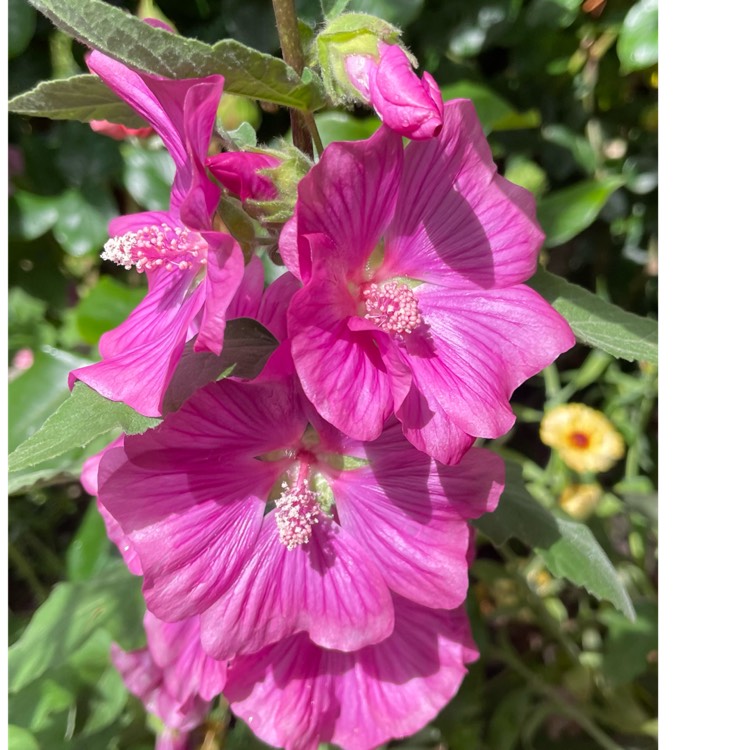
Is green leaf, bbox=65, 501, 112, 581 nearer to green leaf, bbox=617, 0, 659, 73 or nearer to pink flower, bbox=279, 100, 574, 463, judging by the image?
pink flower, bbox=279, 100, 574, 463

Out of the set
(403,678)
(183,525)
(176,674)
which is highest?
(183,525)

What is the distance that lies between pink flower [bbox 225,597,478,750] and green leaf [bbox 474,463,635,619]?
0.11 meters

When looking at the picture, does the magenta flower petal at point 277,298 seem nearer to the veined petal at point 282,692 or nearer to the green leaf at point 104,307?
the veined petal at point 282,692

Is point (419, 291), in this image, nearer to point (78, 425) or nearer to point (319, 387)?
point (319, 387)

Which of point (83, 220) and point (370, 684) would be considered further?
A: point (83, 220)

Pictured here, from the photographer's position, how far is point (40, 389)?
1149mm

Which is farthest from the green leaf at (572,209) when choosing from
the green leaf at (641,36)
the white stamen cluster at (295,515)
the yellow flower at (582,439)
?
the white stamen cluster at (295,515)

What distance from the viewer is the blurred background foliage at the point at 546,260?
3.20 feet

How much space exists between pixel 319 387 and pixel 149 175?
2.74 feet

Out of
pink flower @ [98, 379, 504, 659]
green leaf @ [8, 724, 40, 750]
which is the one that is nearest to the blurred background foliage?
green leaf @ [8, 724, 40, 750]

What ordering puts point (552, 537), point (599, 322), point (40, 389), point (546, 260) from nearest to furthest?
point (599, 322) < point (552, 537) < point (40, 389) < point (546, 260)

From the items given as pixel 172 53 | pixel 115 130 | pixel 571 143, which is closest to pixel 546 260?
pixel 571 143
